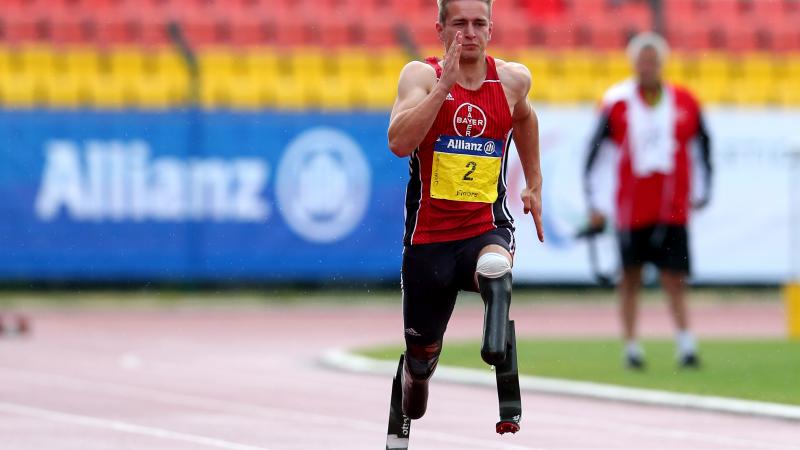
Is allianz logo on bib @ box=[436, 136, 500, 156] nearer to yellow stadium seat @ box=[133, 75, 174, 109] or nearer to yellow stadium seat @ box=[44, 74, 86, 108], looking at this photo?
yellow stadium seat @ box=[133, 75, 174, 109]

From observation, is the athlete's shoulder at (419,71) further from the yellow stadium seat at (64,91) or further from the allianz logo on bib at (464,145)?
the yellow stadium seat at (64,91)

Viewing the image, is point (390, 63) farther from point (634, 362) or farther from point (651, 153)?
point (634, 362)

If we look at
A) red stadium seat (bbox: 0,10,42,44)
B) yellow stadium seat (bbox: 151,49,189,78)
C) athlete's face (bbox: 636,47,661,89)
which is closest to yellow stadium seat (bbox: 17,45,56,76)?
red stadium seat (bbox: 0,10,42,44)

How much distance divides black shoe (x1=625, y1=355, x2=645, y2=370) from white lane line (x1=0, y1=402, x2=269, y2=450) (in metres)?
4.68

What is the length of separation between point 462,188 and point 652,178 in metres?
6.88

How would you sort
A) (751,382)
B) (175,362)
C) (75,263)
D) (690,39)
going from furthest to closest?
Result: (690,39)
(75,263)
(175,362)
(751,382)

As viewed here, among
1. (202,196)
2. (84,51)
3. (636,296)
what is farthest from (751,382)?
(84,51)

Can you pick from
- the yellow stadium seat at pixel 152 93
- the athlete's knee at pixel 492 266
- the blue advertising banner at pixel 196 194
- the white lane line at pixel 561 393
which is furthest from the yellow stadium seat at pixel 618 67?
the athlete's knee at pixel 492 266

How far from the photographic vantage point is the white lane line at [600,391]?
10742 millimetres

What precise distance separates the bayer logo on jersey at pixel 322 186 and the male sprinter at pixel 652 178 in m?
8.81

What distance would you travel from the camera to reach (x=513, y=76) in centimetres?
722

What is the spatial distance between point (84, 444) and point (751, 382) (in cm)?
516

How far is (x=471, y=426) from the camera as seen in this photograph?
10289mm

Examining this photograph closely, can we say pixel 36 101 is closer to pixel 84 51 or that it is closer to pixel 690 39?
pixel 84 51
